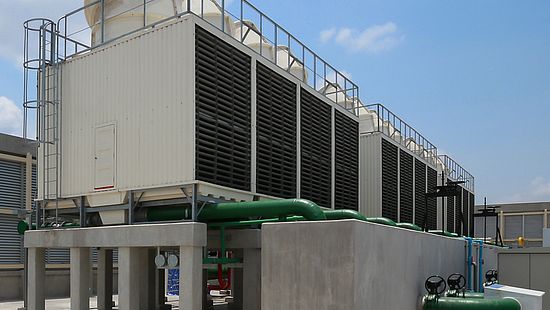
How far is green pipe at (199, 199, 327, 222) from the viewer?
1105 cm

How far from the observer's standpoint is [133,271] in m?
12.7

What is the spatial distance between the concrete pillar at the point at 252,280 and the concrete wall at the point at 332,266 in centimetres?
336

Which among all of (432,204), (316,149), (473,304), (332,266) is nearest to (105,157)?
(316,149)

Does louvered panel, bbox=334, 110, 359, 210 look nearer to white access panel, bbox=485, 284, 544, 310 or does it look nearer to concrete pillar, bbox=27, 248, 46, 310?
white access panel, bbox=485, 284, 544, 310

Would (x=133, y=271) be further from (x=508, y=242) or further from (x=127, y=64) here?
(x=508, y=242)

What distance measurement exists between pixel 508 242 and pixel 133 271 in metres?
44.0

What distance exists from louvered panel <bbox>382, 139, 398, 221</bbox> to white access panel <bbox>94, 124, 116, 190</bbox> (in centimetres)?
1410

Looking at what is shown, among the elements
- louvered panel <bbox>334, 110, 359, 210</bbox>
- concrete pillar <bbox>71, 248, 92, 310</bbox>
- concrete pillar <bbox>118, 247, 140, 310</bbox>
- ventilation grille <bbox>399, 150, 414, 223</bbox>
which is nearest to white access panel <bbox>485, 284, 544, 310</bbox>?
louvered panel <bbox>334, 110, 359, 210</bbox>

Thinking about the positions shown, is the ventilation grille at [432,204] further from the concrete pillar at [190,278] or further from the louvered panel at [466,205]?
the concrete pillar at [190,278]

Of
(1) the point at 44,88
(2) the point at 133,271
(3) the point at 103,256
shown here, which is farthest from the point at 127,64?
(3) the point at 103,256

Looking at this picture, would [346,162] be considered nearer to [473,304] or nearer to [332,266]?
[473,304]

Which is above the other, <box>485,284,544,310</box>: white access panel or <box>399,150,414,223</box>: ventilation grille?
<box>399,150,414,223</box>: ventilation grille

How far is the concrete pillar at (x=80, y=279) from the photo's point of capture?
13812mm

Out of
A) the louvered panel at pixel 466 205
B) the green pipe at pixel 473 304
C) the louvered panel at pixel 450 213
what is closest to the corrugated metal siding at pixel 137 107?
the green pipe at pixel 473 304
